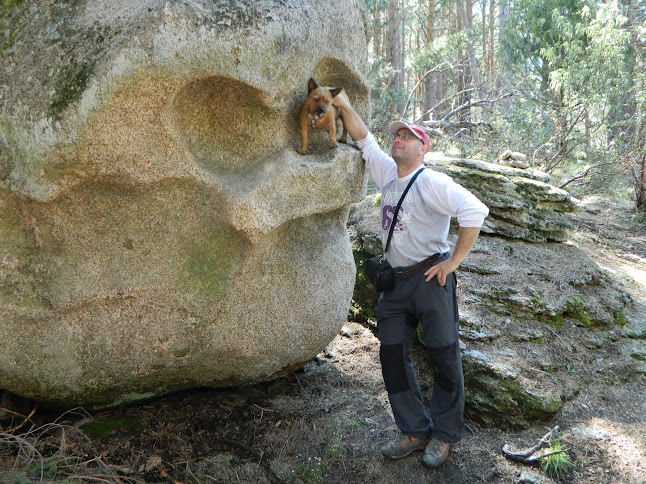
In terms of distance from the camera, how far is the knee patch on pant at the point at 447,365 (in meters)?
3.47

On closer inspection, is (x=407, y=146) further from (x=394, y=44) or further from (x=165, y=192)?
(x=394, y=44)

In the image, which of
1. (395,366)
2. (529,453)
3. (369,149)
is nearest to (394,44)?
(369,149)

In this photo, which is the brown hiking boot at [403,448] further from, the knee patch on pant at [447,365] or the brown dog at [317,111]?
the brown dog at [317,111]

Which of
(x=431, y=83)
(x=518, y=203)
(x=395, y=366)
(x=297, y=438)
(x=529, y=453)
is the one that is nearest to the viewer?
(x=395, y=366)

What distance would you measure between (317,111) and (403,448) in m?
2.26

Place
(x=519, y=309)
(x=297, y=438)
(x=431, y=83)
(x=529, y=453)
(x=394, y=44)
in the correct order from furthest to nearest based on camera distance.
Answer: (x=431, y=83)
(x=394, y=44)
(x=519, y=309)
(x=297, y=438)
(x=529, y=453)

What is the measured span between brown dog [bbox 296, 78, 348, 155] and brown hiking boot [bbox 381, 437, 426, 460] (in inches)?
80.1

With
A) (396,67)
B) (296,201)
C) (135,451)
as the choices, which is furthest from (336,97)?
(396,67)

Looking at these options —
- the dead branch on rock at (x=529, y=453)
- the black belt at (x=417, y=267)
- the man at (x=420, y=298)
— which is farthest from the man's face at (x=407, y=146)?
the dead branch on rock at (x=529, y=453)

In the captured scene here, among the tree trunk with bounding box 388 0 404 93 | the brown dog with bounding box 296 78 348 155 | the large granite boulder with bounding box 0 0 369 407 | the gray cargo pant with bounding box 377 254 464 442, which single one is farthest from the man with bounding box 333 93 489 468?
the tree trunk with bounding box 388 0 404 93

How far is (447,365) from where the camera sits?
3482 millimetres

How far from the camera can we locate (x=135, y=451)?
3.64m

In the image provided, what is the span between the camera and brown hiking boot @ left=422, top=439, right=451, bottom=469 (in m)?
3.56

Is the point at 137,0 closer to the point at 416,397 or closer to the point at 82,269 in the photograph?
the point at 82,269
